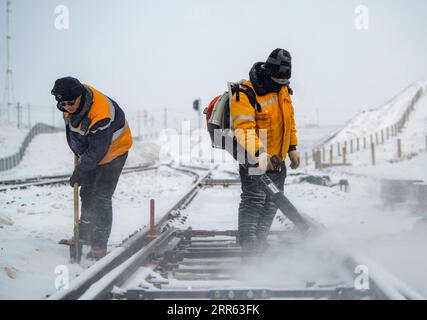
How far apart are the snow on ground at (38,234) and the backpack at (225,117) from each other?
5.45 feet

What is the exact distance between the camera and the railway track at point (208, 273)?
2.94m

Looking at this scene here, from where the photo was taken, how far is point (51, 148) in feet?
130

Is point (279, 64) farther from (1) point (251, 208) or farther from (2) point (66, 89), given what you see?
(2) point (66, 89)

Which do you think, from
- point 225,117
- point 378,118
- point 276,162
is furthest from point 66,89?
point 378,118

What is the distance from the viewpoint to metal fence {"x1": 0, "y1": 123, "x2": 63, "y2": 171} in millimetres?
31180

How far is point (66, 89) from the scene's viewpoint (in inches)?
169

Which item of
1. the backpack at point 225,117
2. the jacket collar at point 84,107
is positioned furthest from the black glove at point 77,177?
the backpack at point 225,117

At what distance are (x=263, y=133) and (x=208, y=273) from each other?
1.29 meters

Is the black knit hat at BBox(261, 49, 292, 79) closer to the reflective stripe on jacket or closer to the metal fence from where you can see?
the reflective stripe on jacket

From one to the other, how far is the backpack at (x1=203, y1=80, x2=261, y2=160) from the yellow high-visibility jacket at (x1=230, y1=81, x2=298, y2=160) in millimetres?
51

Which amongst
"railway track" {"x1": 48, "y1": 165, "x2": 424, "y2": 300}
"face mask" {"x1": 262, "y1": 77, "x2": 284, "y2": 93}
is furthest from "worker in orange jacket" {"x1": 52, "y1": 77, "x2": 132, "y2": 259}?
"face mask" {"x1": 262, "y1": 77, "x2": 284, "y2": 93}

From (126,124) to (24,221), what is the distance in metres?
2.86
